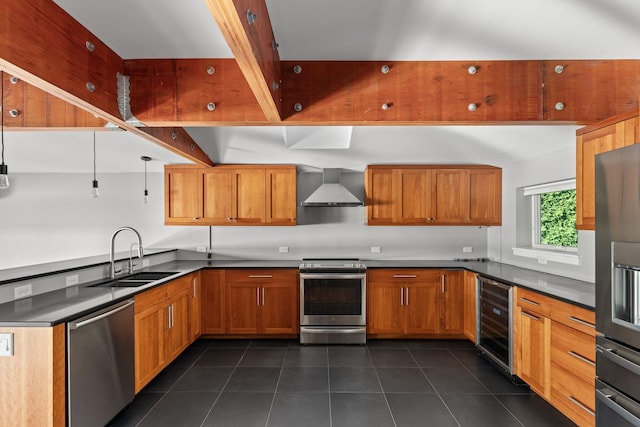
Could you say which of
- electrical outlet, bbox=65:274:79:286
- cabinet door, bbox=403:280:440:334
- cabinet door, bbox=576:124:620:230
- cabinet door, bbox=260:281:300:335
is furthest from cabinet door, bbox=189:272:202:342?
cabinet door, bbox=576:124:620:230

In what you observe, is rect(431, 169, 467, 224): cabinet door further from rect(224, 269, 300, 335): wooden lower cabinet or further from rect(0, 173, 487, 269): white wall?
rect(224, 269, 300, 335): wooden lower cabinet

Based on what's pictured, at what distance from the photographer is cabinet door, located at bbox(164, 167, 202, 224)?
13.8 feet

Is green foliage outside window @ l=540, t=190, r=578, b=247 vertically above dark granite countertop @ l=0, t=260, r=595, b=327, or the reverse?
green foliage outside window @ l=540, t=190, r=578, b=247

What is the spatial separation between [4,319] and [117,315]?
591mm

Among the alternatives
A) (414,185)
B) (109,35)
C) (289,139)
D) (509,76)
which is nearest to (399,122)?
(509,76)

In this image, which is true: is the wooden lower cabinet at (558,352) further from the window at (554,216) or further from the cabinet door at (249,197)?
the cabinet door at (249,197)

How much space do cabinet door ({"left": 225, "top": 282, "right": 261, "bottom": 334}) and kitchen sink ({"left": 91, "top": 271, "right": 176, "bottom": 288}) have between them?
747mm

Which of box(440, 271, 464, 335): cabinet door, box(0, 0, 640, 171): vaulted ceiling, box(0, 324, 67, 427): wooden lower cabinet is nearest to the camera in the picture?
box(0, 0, 640, 171): vaulted ceiling

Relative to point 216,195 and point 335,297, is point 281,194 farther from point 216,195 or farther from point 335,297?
point 335,297

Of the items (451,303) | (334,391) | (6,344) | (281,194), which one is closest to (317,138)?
(281,194)

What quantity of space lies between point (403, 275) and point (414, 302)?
1.12ft

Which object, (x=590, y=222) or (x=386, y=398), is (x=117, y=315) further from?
(x=590, y=222)

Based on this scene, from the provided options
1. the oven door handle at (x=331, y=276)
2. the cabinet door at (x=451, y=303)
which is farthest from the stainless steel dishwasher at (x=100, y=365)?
the cabinet door at (x=451, y=303)

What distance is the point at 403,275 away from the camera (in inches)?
155
